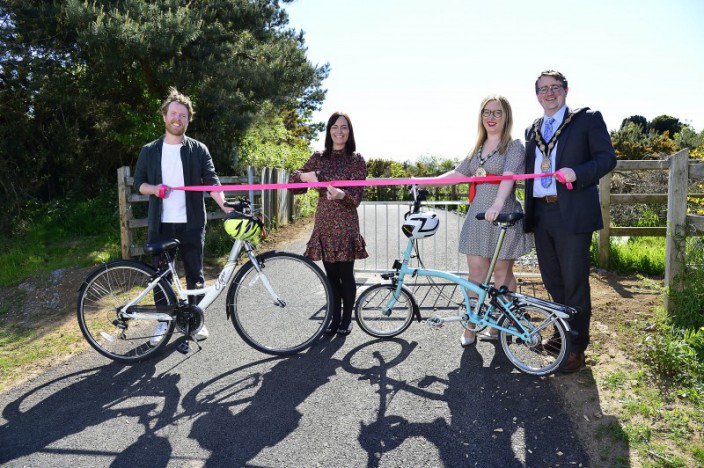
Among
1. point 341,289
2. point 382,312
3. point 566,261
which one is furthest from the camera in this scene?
point 341,289

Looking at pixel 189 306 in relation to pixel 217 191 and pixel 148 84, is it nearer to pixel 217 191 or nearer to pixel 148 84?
pixel 217 191

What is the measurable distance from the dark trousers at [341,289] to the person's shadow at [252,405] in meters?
0.39

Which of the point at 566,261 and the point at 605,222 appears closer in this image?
the point at 566,261

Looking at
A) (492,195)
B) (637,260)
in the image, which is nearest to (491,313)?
(492,195)

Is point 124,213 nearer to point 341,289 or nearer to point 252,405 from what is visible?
point 341,289

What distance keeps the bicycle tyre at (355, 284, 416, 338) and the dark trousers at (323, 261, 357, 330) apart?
0.19m

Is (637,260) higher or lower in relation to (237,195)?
lower

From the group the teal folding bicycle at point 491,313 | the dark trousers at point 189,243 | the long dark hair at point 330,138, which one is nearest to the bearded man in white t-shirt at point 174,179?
the dark trousers at point 189,243

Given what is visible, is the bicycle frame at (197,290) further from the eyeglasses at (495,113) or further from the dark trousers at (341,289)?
the eyeglasses at (495,113)

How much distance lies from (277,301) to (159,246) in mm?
1063

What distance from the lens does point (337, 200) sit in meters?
4.42

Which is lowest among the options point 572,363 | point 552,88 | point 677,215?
point 572,363

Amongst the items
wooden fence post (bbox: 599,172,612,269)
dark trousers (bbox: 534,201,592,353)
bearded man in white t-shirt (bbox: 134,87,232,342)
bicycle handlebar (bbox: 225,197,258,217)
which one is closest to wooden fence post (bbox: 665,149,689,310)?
dark trousers (bbox: 534,201,592,353)

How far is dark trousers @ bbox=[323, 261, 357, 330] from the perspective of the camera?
4.59 meters
